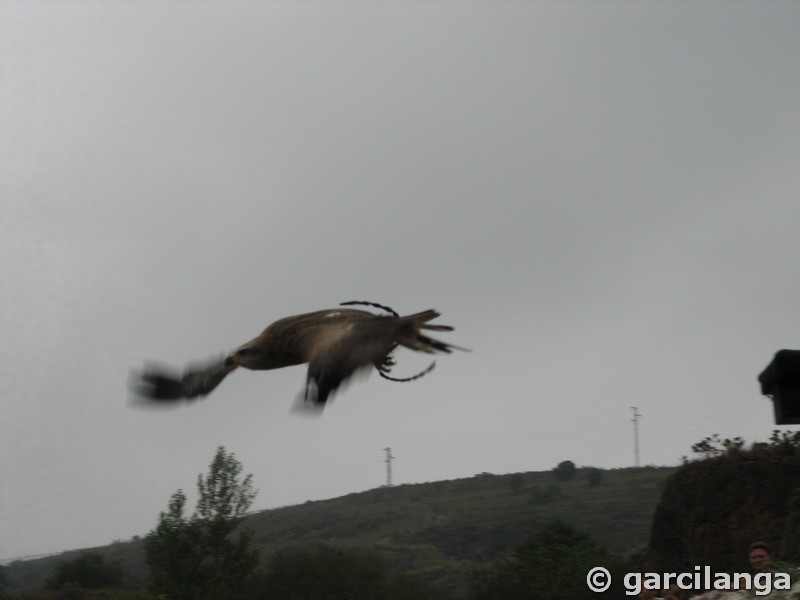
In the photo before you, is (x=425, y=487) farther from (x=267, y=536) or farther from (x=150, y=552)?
(x=150, y=552)

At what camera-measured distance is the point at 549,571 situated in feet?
138

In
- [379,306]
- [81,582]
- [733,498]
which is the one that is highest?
[379,306]

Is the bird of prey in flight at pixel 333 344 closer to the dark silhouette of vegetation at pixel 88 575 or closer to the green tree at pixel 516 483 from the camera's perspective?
the dark silhouette of vegetation at pixel 88 575

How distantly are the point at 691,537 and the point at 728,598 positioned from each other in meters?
20.4

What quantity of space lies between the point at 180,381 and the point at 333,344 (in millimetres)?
2891

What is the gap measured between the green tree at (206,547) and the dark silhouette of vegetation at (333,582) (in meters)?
1.88

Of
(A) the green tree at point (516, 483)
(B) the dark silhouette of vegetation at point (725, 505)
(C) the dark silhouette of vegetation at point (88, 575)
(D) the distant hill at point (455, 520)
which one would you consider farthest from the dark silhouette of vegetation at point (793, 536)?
(A) the green tree at point (516, 483)

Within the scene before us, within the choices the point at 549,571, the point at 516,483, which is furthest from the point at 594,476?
the point at 549,571

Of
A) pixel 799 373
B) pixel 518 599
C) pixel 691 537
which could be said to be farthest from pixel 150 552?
pixel 799 373

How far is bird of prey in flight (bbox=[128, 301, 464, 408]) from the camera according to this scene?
5797mm

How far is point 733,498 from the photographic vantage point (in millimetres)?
29656

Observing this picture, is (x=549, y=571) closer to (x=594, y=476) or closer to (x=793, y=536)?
(x=793, y=536)

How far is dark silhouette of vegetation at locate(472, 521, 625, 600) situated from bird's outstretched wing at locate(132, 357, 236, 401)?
1292 inches

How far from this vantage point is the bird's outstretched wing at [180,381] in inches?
330
